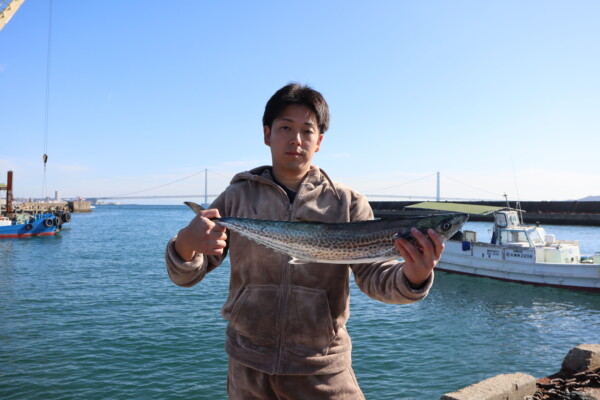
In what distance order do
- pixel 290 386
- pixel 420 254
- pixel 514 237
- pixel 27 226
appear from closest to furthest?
1. pixel 420 254
2. pixel 290 386
3. pixel 514 237
4. pixel 27 226

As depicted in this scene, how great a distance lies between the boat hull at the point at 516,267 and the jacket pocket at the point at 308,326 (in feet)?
76.6

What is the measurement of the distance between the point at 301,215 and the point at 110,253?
41913 millimetres

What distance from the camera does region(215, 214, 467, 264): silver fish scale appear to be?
2.50m

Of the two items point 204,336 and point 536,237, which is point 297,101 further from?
point 536,237

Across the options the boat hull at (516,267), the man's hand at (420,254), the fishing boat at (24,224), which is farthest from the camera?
the fishing boat at (24,224)

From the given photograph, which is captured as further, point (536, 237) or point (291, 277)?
point (536, 237)

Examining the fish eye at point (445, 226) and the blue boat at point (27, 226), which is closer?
the fish eye at point (445, 226)

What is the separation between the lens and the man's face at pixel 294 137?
2758mm

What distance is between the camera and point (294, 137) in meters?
2.74

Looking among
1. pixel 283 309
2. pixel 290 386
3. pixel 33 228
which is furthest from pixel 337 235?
pixel 33 228

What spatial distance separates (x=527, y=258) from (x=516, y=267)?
0.76 meters

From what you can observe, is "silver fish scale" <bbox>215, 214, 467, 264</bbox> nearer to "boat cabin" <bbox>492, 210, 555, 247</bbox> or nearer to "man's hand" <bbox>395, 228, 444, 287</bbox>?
"man's hand" <bbox>395, 228, 444, 287</bbox>

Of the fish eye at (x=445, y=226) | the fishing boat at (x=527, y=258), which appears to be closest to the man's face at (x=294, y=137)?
the fish eye at (x=445, y=226)

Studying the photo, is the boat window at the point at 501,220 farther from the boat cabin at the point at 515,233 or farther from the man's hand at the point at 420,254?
the man's hand at the point at 420,254
